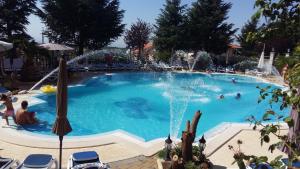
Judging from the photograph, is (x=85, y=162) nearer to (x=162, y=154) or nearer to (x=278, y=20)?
(x=162, y=154)

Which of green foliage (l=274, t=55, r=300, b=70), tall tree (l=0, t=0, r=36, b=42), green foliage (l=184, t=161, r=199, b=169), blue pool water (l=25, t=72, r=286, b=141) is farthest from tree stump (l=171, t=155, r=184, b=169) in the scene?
tall tree (l=0, t=0, r=36, b=42)

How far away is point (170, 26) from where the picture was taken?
37344 millimetres

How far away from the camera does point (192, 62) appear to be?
36.0 meters

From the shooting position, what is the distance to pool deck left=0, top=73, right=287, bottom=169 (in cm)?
797

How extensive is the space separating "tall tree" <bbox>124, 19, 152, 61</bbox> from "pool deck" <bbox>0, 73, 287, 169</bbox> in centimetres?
3059

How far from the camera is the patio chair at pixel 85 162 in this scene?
631cm

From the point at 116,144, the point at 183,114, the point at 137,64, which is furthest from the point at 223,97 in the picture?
the point at 137,64

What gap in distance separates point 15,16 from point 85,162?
72.7 feet

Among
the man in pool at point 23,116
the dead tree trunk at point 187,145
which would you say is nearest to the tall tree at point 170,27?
the man in pool at point 23,116

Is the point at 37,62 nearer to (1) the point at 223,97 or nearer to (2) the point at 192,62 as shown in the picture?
(1) the point at 223,97

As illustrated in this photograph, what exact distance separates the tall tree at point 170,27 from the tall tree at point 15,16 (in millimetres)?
17059

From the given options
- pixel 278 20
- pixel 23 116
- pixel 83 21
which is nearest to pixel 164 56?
pixel 83 21

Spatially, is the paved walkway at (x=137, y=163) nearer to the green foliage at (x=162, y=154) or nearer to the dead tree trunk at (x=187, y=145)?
the green foliage at (x=162, y=154)

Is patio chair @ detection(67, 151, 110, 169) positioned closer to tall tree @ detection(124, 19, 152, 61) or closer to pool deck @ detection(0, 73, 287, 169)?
pool deck @ detection(0, 73, 287, 169)
